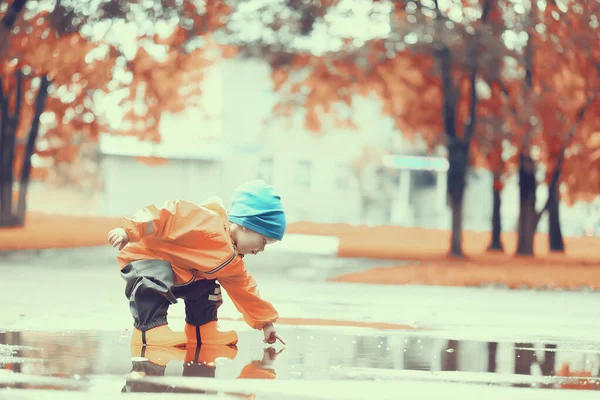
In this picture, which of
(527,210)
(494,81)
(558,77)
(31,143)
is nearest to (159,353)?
(494,81)

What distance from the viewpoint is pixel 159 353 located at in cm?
636

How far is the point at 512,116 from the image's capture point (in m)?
22.7

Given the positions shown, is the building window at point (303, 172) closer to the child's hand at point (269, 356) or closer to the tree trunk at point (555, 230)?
the tree trunk at point (555, 230)

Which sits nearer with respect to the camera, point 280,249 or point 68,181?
point 280,249

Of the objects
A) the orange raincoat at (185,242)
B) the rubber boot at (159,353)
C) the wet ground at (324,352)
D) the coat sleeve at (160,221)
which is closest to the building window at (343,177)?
the wet ground at (324,352)

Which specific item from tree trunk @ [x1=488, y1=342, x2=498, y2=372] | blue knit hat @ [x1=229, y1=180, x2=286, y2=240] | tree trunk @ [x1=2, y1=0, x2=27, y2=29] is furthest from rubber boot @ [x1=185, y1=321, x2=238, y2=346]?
tree trunk @ [x1=2, y1=0, x2=27, y2=29]

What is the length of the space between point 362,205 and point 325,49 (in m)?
32.1

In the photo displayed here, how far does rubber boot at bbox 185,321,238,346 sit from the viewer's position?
23.1 feet

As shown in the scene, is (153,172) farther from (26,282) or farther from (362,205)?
(26,282)

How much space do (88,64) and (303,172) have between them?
28853mm

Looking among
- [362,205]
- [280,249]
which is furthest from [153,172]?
[280,249]

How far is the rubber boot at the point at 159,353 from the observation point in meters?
A: 6.07

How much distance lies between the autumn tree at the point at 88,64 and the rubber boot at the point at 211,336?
42.2ft

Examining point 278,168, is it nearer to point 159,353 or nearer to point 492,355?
point 492,355
